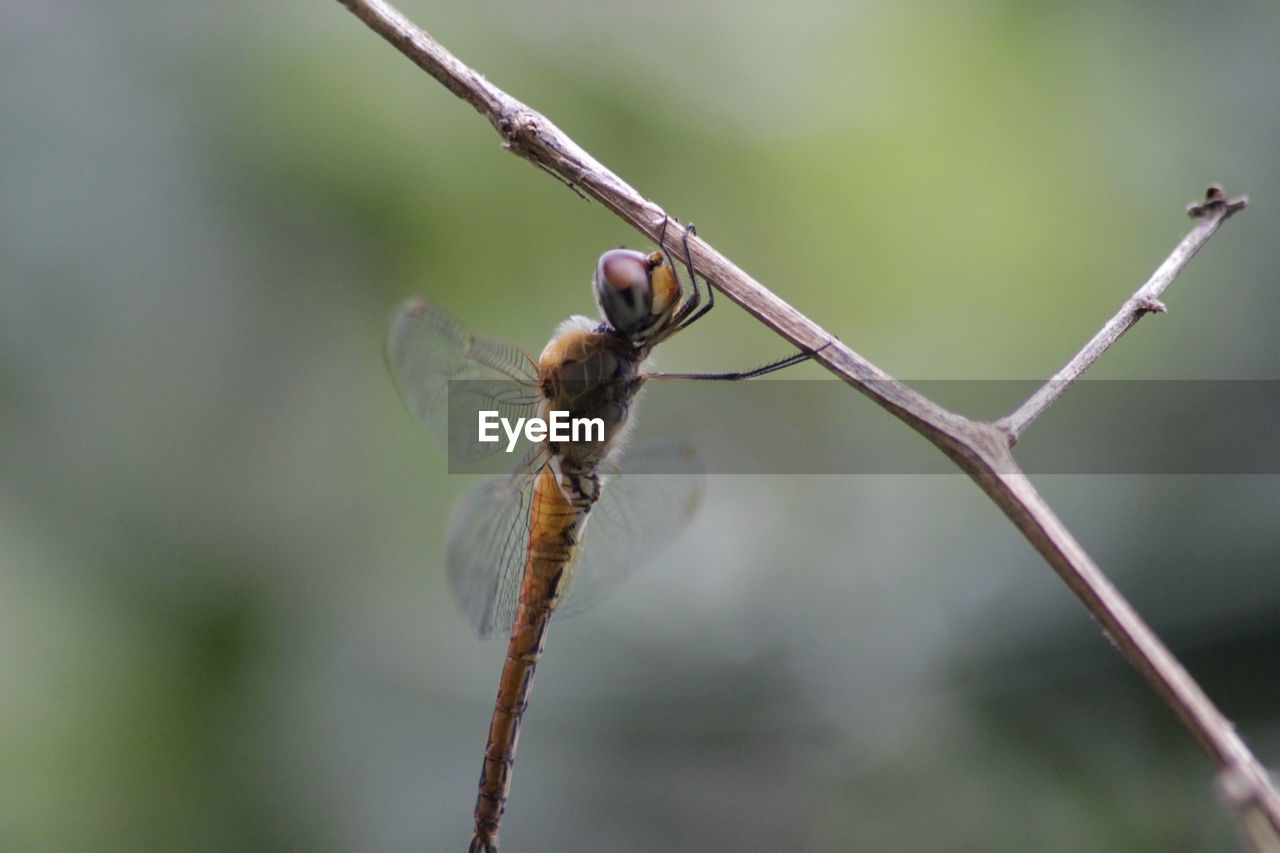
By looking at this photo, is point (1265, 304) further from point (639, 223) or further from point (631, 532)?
point (639, 223)

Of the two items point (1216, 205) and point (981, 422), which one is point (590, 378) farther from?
point (1216, 205)

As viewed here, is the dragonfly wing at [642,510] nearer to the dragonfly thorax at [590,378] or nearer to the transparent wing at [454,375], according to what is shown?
the dragonfly thorax at [590,378]

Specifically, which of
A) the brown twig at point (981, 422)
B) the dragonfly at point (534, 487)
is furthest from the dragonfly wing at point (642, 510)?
the brown twig at point (981, 422)

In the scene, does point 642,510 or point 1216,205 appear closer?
point 1216,205

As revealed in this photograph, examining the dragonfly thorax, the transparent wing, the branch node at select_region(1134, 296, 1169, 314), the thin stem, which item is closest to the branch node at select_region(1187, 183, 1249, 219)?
the thin stem
